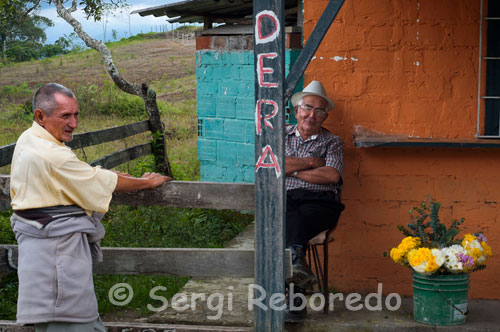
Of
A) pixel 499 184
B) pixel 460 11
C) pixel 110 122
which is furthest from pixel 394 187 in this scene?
pixel 110 122

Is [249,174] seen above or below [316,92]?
below

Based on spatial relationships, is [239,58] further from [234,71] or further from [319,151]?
[319,151]

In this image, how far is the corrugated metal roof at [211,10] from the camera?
7793 millimetres

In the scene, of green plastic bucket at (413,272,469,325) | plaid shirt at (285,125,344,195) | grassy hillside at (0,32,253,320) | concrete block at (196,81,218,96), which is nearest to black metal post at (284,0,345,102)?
plaid shirt at (285,125,344,195)

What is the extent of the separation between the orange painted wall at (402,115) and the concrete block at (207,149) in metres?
3.19

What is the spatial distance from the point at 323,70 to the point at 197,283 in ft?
6.90

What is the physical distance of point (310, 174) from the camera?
4.85m

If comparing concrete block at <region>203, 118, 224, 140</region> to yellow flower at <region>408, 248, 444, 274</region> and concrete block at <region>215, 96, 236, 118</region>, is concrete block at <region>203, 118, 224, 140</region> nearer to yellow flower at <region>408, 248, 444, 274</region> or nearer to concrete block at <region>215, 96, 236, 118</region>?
concrete block at <region>215, 96, 236, 118</region>

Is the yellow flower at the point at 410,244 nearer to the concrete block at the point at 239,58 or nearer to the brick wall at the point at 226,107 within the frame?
the brick wall at the point at 226,107

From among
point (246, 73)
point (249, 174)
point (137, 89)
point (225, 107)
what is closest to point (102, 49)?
point (137, 89)

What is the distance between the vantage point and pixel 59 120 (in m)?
3.22

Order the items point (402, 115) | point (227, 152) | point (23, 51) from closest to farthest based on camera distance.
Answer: point (402, 115)
point (227, 152)
point (23, 51)

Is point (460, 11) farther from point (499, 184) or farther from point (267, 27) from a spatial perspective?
point (267, 27)

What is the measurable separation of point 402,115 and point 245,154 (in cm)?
305
